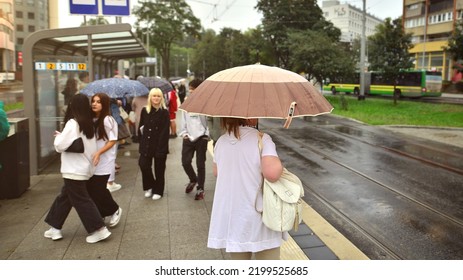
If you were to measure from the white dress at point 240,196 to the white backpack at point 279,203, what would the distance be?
0.07 metres

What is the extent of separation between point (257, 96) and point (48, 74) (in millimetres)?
6461

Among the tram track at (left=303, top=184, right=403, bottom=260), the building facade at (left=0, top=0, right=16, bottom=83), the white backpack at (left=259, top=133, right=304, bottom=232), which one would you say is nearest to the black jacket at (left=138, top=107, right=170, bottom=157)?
the tram track at (left=303, top=184, right=403, bottom=260)

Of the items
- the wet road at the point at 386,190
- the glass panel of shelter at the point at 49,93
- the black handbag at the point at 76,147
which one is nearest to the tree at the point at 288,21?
the wet road at the point at 386,190

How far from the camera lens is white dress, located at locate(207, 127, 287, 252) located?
2727 mm

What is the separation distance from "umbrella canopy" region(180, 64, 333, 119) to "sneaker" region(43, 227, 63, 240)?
2.46 meters

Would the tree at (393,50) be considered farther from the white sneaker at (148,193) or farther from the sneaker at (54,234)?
the sneaker at (54,234)

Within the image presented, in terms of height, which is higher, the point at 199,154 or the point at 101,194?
the point at 199,154

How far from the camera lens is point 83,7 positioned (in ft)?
27.7

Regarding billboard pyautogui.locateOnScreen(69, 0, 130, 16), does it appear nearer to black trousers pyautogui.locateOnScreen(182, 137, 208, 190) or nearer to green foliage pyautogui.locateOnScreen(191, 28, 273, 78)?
black trousers pyautogui.locateOnScreen(182, 137, 208, 190)

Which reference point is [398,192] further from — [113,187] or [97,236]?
[97,236]

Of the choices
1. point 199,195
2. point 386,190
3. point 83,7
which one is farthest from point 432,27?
point 199,195

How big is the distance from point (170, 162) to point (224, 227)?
19.6ft

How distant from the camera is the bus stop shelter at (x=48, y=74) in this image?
7.08 metres
